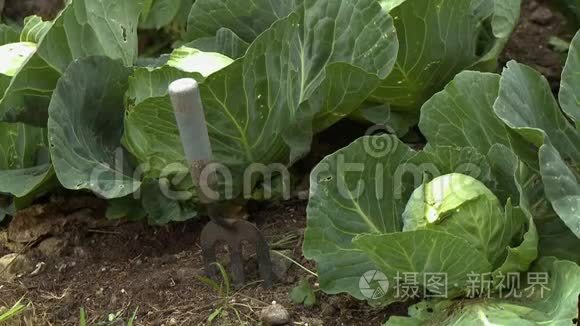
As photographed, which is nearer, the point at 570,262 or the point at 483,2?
the point at 570,262

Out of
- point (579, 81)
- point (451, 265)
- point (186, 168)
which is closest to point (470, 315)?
point (451, 265)

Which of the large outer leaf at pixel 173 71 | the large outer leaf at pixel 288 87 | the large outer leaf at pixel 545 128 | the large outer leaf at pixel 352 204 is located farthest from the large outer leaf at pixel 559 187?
the large outer leaf at pixel 173 71

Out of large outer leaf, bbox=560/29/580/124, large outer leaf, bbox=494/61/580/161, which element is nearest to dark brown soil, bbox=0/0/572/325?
large outer leaf, bbox=494/61/580/161

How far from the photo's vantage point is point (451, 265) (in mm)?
1948

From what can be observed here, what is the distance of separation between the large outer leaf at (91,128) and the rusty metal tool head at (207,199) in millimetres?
294

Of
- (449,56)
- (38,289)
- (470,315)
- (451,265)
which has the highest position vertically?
(449,56)

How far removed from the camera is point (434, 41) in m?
2.66

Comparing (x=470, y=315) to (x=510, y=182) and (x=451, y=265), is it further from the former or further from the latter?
(x=510, y=182)

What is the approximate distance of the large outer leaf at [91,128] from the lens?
241 centimetres

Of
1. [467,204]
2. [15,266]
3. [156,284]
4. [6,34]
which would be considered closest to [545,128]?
[467,204]

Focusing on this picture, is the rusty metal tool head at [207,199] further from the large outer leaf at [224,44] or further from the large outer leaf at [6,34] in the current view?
the large outer leaf at [6,34]

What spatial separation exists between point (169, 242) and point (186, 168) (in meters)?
0.29

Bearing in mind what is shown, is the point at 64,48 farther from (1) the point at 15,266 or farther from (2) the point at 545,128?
(2) the point at 545,128

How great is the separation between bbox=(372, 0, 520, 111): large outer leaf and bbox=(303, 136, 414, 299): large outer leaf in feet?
2.06
